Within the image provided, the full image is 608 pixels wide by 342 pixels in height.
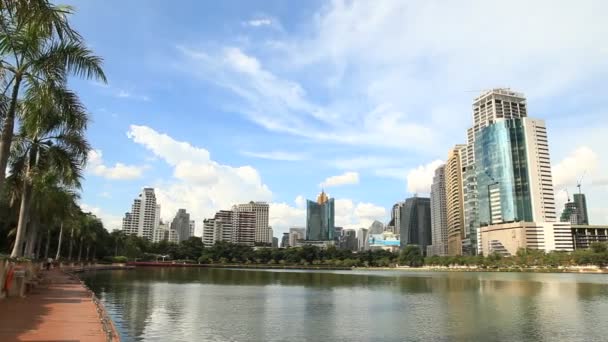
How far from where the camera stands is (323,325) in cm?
2609

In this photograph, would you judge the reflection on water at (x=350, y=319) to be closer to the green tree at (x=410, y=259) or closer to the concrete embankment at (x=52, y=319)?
the concrete embankment at (x=52, y=319)

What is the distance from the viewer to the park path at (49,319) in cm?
1483

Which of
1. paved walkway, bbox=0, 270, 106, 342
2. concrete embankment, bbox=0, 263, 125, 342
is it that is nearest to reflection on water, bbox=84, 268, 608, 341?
concrete embankment, bbox=0, 263, 125, 342

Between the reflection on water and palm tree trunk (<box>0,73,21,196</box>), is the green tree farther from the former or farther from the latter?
palm tree trunk (<box>0,73,21,196</box>)

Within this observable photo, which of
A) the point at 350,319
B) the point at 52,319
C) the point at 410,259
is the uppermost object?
the point at 410,259

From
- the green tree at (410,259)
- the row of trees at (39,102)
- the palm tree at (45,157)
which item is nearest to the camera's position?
the row of trees at (39,102)

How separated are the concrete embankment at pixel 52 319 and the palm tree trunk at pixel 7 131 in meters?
5.12

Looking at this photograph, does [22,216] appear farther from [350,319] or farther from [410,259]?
[410,259]

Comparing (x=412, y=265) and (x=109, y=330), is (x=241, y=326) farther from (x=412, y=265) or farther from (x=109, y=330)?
(x=412, y=265)

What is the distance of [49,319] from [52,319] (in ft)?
0.38

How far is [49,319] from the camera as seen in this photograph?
17906 mm

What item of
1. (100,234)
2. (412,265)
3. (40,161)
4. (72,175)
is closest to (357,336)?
(72,175)

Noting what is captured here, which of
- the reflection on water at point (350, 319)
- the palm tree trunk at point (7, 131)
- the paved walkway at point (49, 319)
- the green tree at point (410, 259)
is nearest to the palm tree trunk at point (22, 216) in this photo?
the paved walkway at point (49, 319)

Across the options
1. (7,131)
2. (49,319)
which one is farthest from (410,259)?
(7,131)
